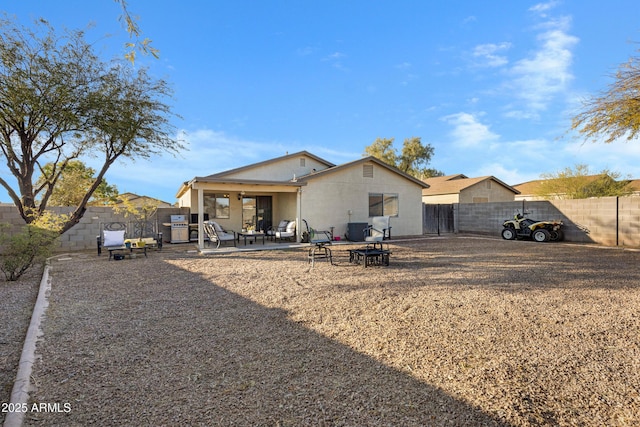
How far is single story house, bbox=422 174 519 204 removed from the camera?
73.5 feet

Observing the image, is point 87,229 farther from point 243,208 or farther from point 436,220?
point 436,220

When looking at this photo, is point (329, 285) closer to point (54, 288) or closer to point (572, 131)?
point (54, 288)

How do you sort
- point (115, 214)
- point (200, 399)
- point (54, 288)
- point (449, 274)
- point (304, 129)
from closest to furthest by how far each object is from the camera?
point (200, 399) → point (54, 288) → point (449, 274) → point (115, 214) → point (304, 129)

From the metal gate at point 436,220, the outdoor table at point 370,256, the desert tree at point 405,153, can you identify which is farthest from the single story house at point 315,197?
the desert tree at point 405,153

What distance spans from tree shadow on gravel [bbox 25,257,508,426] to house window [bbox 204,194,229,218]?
10188mm

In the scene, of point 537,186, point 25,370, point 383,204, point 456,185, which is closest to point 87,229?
point 25,370

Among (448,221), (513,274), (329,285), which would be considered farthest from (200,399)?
(448,221)

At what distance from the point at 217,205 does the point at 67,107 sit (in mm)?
6760

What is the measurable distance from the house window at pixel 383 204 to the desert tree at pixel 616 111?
705 centimetres

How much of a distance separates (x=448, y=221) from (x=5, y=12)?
18368mm

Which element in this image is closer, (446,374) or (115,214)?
(446,374)

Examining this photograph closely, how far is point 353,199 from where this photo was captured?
45.2ft

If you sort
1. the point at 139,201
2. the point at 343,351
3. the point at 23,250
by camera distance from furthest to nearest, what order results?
the point at 139,201
the point at 23,250
the point at 343,351

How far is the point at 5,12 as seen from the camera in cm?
803
